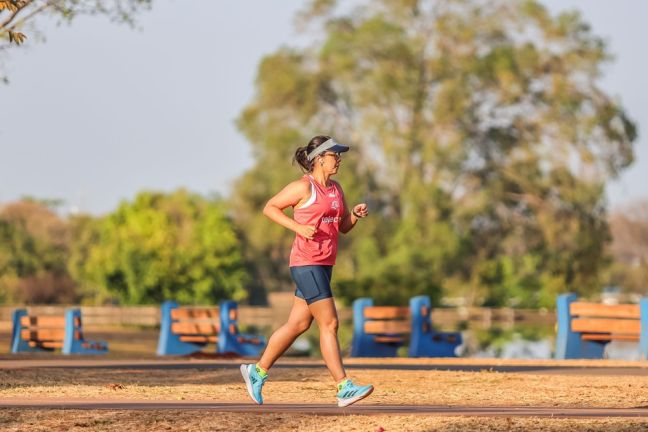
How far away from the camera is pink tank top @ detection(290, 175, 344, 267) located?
1241 cm

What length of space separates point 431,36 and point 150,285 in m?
22.7

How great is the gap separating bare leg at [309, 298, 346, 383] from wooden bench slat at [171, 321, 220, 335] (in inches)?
632

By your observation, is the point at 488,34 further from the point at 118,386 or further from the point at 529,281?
the point at 118,386

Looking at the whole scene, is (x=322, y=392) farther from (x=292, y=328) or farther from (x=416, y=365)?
(x=416, y=365)

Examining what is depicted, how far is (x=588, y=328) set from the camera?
24859mm

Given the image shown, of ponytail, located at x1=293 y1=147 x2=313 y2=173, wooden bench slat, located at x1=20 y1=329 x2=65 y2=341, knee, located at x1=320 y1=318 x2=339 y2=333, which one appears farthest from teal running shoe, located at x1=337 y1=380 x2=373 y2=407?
wooden bench slat, located at x1=20 y1=329 x2=65 y2=341

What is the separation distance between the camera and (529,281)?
244 feet

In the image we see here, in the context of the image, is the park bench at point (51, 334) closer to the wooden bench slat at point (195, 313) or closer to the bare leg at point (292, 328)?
the wooden bench slat at point (195, 313)

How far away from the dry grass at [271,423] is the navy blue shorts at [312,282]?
4.14 ft

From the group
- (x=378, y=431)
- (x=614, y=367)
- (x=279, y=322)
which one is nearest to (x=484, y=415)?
(x=378, y=431)

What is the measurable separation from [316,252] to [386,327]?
15395 millimetres

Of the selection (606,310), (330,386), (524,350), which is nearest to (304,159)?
(330,386)

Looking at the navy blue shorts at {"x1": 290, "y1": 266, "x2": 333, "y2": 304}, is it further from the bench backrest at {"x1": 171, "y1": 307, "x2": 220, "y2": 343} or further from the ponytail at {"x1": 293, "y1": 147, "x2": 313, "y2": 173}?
the bench backrest at {"x1": 171, "y1": 307, "x2": 220, "y2": 343}

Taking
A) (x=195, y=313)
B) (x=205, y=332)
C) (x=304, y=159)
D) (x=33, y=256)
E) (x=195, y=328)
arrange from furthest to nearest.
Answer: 1. (x=33, y=256)
2. (x=195, y=328)
3. (x=195, y=313)
4. (x=205, y=332)
5. (x=304, y=159)
